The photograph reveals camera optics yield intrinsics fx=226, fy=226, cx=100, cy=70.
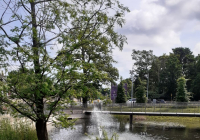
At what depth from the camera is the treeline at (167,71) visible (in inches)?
2387

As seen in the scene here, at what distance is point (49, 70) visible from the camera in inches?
243

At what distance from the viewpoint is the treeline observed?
199 feet

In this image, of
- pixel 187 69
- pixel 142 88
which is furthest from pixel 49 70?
pixel 187 69

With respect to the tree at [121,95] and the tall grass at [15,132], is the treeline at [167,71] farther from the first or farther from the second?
the tall grass at [15,132]

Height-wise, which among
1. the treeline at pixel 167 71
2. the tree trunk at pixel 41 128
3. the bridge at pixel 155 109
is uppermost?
the treeline at pixel 167 71

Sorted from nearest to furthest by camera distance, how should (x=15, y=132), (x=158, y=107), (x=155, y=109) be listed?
(x=15, y=132) < (x=155, y=109) < (x=158, y=107)

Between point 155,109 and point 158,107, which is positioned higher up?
point 158,107

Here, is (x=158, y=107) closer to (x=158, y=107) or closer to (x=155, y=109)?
(x=158, y=107)

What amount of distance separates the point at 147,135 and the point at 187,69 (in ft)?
172

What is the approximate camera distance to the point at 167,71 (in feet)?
204

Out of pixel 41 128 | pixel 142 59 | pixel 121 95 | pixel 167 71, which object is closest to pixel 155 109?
pixel 121 95

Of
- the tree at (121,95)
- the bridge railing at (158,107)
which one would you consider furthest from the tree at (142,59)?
the bridge railing at (158,107)

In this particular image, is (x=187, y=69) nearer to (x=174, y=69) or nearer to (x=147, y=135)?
(x=174, y=69)

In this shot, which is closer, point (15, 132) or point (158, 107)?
point (15, 132)
